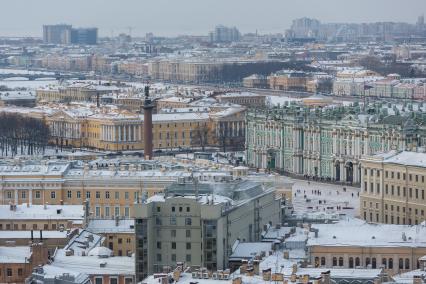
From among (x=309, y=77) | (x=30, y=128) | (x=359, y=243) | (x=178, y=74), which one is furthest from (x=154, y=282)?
(x=178, y=74)

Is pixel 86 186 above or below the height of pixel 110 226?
below

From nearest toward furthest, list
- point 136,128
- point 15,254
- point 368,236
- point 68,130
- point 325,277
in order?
point 325,277
point 15,254
point 368,236
point 136,128
point 68,130

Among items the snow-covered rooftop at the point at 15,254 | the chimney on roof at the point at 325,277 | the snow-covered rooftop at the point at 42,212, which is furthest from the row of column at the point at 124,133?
the chimney on roof at the point at 325,277

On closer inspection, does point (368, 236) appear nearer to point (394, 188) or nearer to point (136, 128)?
point (394, 188)

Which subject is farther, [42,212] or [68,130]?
[68,130]

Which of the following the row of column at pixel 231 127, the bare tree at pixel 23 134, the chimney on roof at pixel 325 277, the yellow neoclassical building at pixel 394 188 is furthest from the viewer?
the row of column at pixel 231 127

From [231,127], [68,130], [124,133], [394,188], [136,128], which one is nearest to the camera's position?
[394,188]

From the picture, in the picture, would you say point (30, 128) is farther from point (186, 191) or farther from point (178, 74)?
point (178, 74)

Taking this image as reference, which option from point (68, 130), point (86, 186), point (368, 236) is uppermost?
point (368, 236)

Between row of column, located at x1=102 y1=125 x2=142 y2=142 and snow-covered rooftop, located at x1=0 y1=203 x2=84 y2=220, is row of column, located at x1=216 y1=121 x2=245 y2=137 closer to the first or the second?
row of column, located at x1=102 y1=125 x2=142 y2=142

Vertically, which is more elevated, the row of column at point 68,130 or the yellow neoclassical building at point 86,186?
the yellow neoclassical building at point 86,186

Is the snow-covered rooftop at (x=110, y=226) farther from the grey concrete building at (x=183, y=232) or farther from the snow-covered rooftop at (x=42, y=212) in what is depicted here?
the grey concrete building at (x=183, y=232)

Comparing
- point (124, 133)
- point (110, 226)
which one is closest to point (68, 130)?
point (124, 133)
